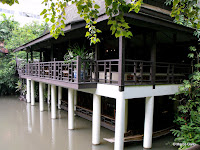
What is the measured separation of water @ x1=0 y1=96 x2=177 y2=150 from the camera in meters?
6.15

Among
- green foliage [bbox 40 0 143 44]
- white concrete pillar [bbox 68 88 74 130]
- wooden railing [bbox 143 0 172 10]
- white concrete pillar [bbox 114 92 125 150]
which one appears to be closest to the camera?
green foliage [bbox 40 0 143 44]

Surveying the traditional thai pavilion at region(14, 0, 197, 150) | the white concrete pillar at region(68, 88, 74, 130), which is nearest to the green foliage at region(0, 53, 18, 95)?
the traditional thai pavilion at region(14, 0, 197, 150)

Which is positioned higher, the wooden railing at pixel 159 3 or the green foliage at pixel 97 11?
the wooden railing at pixel 159 3

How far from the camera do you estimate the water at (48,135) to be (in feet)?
20.2

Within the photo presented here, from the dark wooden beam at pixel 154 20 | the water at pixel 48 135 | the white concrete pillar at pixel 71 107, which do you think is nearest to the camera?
the dark wooden beam at pixel 154 20

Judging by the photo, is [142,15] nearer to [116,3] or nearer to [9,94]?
[116,3]

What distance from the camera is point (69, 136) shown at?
7.05 metres

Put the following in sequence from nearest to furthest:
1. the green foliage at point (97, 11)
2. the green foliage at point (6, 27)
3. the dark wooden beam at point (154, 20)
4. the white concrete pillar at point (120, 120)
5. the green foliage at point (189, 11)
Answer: the green foliage at point (97, 11) → the green foliage at point (189, 11) → the dark wooden beam at point (154, 20) → the white concrete pillar at point (120, 120) → the green foliage at point (6, 27)

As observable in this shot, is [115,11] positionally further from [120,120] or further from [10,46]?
[10,46]

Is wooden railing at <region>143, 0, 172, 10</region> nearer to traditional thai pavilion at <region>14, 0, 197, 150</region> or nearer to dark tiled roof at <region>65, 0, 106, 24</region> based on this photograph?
traditional thai pavilion at <region>14, 0, 197, 150</region>

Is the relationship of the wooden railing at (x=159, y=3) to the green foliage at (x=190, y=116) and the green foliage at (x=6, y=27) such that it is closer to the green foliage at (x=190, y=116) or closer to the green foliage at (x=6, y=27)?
the green foliage at (x=190, y=116)

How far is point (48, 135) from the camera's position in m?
7.24

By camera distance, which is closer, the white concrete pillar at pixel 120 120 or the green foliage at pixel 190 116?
the white concrete pillar at pixel 120 120

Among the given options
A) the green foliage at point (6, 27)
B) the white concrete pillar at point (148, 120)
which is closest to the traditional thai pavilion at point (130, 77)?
the white concrete pillar at point (148, 120)
